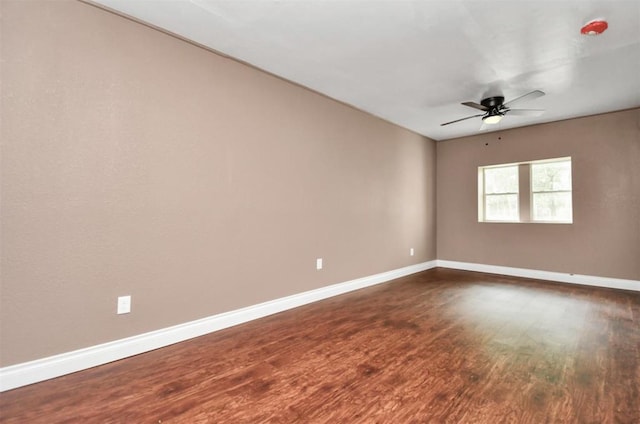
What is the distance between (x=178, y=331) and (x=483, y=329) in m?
2.74

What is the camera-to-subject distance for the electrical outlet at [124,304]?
2.22 metres

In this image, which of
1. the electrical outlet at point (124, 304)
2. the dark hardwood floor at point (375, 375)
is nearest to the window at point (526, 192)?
the dark hardwood floor at point (375, 375)

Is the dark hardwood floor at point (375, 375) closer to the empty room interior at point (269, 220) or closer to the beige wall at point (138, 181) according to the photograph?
the empty room interior at point (269, 220)

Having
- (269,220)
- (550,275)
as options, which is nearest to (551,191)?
(550,275)

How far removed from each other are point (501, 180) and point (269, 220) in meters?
4.69

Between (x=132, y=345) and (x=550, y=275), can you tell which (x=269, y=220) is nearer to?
(x=132, y=345)


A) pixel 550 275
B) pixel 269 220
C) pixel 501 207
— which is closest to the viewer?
pixel 269 220

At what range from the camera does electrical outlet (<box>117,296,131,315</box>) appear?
7.27 feet

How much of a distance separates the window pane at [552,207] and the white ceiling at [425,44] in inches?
62.0

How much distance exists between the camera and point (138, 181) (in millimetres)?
2318

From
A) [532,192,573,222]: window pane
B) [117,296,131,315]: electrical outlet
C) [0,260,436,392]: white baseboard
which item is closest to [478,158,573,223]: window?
[532,192,573,222]: window pane

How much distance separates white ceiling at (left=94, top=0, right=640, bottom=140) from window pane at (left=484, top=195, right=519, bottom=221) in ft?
6.37

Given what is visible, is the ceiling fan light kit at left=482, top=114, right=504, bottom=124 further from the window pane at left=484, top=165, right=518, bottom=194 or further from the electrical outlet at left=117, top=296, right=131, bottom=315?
the electrical outlet at left=117, top=296, right=131, bottom=315

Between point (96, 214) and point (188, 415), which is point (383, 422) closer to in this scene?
point (188, 415)
